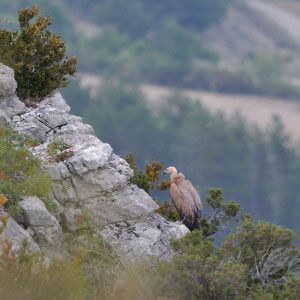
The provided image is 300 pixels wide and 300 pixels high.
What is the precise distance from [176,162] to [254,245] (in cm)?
6230

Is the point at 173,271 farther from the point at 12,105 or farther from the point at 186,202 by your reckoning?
the point at 12,105

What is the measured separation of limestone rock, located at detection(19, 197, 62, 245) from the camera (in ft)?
39.5

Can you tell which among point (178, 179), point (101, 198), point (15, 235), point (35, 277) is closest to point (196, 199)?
point (178, 179)

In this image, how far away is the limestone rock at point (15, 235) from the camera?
1137 centimetres

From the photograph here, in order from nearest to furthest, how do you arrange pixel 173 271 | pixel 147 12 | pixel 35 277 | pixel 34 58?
1. pixel 35 277
2. pixel 173 271
3. pixel 34 58
4. pixel 147 12

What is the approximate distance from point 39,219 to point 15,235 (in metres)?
0.57

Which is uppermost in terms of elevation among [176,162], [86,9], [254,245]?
[254,245]

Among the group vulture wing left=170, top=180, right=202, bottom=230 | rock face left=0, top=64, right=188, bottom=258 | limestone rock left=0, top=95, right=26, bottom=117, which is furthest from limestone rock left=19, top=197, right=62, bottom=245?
vulture wing left=170, top=180, right=202, bottom=230

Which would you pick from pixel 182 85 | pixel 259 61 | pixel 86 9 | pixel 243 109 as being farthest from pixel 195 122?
pixel 86 9

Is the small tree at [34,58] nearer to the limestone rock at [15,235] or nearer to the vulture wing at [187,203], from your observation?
the vulture wing at [187,203]

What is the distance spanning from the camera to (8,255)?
10.6 m

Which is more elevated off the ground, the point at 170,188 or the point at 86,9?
the point at 170,188

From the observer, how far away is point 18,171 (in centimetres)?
1262

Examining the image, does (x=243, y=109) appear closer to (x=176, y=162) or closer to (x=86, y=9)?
(x=176, y=162)
